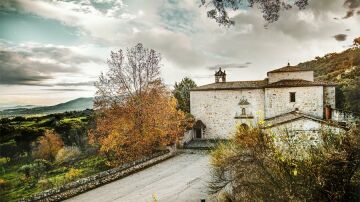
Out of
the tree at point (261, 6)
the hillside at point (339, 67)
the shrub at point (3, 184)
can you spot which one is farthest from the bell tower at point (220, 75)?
the tree at point (261, 6)

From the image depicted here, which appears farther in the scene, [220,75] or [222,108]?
[220,75]

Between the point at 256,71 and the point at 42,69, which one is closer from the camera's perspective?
the point at 42,69

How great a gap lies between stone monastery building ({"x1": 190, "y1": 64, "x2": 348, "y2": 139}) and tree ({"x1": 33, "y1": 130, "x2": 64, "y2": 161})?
338 inches

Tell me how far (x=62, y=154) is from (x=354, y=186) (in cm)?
1767

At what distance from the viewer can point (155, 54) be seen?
640 inches

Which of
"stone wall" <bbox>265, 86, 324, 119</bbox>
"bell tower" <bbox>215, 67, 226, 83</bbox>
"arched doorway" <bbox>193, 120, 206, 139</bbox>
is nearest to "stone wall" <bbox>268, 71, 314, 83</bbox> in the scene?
"stone wall" <bbox>265, 86, 324, 119</bbox>

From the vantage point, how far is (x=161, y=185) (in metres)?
11.2

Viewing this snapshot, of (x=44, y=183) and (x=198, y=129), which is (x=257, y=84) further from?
(x=44, y=183)

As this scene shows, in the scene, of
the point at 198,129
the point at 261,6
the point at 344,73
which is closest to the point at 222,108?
the point at 198,129

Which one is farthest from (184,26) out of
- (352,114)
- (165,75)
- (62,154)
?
(62,154)

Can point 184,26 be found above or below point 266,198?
above

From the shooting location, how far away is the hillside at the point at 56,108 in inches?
354

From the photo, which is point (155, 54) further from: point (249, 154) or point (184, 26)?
point (249, 154)

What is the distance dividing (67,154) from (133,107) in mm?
7082
